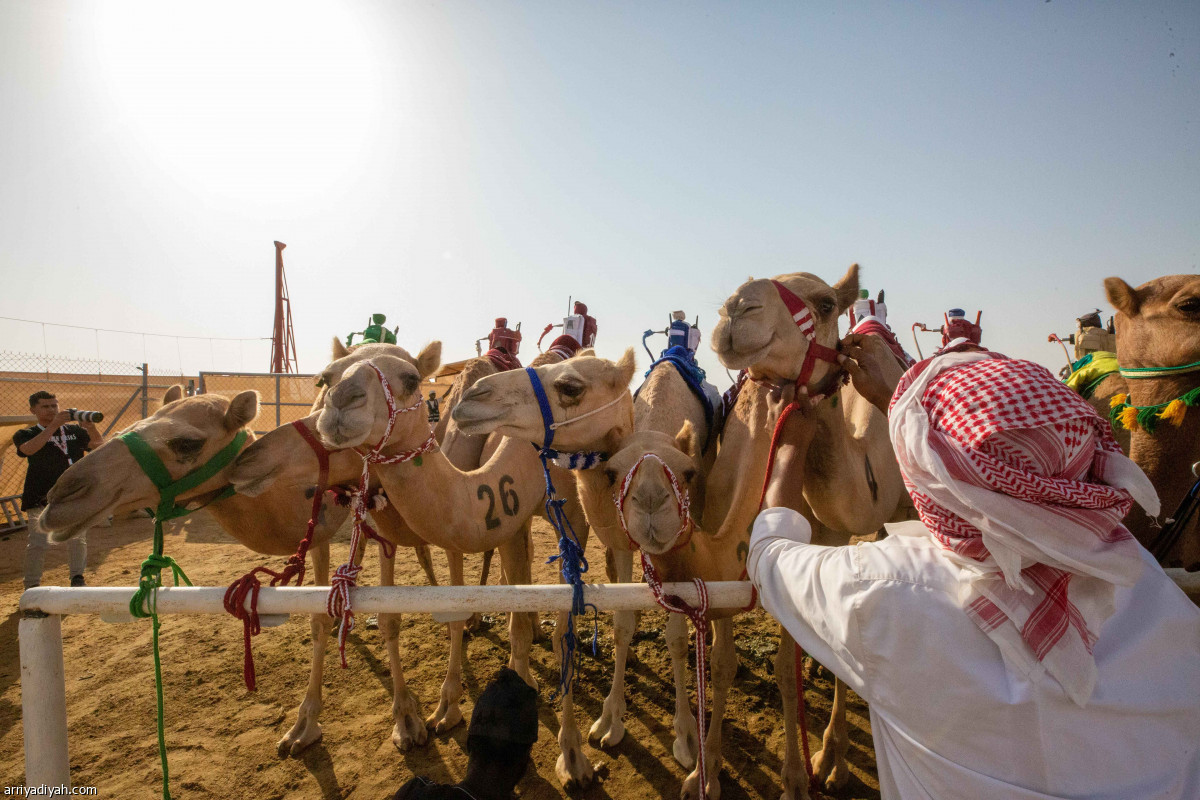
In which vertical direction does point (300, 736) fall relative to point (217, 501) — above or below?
below

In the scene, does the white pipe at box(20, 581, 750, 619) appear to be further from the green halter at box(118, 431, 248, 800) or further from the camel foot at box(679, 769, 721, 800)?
the camel foot at box(679, 769, 721, 800)

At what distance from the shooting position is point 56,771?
6.68 ft

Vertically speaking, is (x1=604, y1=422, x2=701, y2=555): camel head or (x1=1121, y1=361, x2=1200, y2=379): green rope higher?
(x1=1121, y1=361, x2=1200, y2=379): green rope

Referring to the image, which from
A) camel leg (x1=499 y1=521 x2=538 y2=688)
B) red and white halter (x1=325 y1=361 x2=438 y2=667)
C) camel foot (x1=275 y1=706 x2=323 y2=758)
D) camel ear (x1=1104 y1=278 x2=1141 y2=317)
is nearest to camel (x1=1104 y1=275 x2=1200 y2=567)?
camel ear (x1=1104 y1=278 x2=1141 y2=317)

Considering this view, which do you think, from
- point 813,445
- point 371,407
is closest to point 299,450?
point 371,407

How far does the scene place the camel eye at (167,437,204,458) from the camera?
265 centimetres

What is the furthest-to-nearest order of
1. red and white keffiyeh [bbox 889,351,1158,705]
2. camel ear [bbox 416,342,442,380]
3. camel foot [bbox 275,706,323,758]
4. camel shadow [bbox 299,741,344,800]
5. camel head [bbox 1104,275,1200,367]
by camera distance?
camel foot [bbox 275,706,323,758], camel shadow [bbox 299,741,344,800], camel ear [bbox 416,342,442,380], camel head [bbox 1104,275,1200,367], red and white keffiyeh [bbox 889,351,1158,705]

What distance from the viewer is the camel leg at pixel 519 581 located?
12.2 feet

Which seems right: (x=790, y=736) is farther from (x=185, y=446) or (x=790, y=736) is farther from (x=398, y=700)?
(x=185, y=446)

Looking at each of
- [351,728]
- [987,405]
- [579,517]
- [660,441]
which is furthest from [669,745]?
[987,405]

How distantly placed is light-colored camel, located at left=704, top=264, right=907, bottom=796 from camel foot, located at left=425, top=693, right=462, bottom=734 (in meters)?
2.33

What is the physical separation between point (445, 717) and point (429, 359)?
2.69 m

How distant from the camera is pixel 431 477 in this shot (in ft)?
10.1

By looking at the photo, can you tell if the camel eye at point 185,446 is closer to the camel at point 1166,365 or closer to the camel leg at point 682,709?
the camel leg at point 682,709
